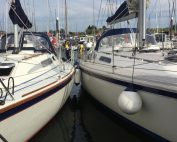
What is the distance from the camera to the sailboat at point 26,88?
222 inches

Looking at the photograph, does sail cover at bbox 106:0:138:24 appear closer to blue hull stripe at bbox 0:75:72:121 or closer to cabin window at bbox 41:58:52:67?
cabin window at bbox 41:58:52:67

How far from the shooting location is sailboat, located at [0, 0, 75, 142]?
5.64m

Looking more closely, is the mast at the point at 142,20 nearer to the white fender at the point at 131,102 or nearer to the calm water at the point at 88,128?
the calm water at the point at 88,128

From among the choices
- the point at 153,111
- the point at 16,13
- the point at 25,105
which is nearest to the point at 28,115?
the point at 25,105

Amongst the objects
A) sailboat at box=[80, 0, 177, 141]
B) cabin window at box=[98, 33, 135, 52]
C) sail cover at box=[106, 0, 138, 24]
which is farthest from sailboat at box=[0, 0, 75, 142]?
sail cover at box=[106, 0, 138, 24]

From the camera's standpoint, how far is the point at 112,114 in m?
8.76

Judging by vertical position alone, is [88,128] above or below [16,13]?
below

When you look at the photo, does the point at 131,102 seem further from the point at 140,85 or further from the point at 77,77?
the point at 77,77

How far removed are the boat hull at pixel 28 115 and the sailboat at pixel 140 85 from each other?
1.33m

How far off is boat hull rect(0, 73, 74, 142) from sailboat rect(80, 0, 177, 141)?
1.33m

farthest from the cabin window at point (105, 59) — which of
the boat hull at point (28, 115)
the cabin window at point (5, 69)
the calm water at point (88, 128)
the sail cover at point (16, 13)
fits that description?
the cabin window at point (5, 69)

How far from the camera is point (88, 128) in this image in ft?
27.0

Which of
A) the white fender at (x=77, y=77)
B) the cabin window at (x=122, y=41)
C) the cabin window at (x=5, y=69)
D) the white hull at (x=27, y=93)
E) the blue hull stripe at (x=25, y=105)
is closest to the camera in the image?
the blue hull stripe at (x=25, y=105)

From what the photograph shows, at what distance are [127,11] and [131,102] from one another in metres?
3.91
